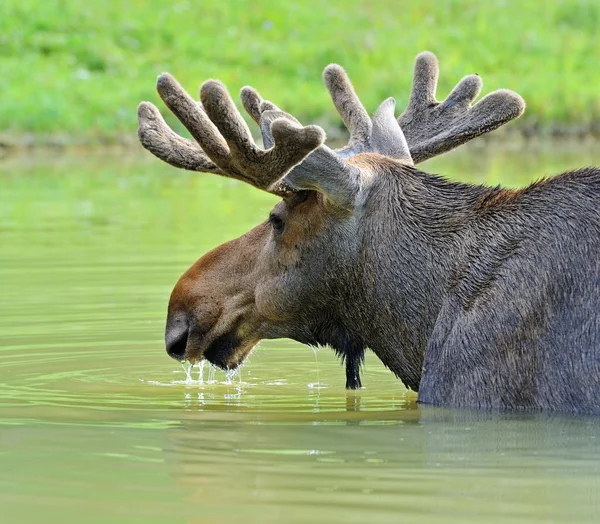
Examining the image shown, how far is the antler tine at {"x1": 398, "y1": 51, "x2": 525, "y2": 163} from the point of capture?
7875mm

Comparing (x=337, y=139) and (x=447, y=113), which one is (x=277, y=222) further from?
(x=337, y=139)

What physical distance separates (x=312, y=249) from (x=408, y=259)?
47 cm

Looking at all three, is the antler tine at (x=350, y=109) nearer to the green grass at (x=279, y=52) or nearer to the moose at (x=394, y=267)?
the moose at (x=394, y=267)

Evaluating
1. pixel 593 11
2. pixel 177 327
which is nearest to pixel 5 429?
pixel 177 327

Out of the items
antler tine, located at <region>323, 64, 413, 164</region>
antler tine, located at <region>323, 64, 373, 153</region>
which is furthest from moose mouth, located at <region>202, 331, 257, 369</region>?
antler tine, located at <region>323, 64, 373, 153</region>

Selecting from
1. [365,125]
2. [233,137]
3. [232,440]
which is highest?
[365,125]

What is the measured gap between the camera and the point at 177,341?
7.23m

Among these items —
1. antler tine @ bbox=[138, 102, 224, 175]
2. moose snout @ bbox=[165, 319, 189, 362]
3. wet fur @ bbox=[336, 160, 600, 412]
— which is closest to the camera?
wet fur @ bbox=[336, 160, 600, 412]

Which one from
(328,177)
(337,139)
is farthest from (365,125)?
(337,139)

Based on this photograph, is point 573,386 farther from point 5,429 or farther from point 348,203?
point 5,429

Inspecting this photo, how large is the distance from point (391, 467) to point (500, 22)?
38554mm

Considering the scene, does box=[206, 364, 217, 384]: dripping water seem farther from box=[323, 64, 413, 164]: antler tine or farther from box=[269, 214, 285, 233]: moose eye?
box=[323, 64, 413, 164]: antler tine

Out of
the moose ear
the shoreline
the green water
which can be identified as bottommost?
the green water

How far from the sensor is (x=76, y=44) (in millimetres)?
38812
